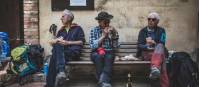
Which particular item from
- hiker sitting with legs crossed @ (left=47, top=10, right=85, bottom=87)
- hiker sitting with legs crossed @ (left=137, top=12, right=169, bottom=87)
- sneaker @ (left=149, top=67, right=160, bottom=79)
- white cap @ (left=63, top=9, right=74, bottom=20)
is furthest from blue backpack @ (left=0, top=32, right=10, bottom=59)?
sneaker @ (left=149, top=67, right=160, bottom=79)

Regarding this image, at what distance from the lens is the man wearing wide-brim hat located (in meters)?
9.73

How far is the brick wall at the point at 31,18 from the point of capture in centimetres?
1112

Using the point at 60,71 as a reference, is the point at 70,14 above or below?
above

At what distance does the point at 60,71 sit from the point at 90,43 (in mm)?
819

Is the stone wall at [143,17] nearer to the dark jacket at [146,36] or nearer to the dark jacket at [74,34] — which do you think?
the dark jacket at [74,34]

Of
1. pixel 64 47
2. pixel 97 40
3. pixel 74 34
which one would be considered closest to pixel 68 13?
pixel 74 34

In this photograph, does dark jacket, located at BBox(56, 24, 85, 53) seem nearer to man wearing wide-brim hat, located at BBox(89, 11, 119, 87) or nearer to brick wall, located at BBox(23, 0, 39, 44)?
man wearing wide-brim hat, located at BBox(89, 11, 119, 87)

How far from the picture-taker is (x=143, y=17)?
1110cm

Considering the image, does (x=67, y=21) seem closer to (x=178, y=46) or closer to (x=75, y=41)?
(x=75, y=41)

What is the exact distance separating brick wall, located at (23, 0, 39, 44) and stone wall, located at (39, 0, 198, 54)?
122mm

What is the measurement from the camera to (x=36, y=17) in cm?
1112

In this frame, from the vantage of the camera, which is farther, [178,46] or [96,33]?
[178,46]

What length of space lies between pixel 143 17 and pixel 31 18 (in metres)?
2.11

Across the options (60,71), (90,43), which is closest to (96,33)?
(90,43)
